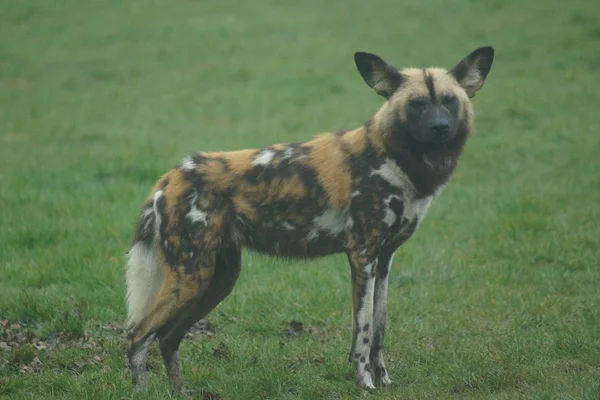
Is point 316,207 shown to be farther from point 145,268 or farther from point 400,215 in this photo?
point 145,268

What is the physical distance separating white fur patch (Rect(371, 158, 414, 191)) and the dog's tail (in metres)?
1.19

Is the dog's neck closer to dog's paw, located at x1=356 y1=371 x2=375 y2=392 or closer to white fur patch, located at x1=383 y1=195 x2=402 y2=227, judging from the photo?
white fur patch, located at x1=383 y1=195 x2=402 y2=227

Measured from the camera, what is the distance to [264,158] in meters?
5.17

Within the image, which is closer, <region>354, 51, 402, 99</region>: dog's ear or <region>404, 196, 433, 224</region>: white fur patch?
<region>404, 196, 433, 224</region>: white fur patch

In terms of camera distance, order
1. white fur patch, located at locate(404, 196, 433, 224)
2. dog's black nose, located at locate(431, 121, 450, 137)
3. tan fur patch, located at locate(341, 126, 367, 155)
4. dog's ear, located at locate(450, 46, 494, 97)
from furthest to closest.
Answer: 1. dog's ear, located at locate(450, 46, 494, 97)
2. tan fur patch, located at locate(341, 126, 367, 155)
3. white fur patch, located at locate(404, 196, 433, 224)
4. dog's black nose, located at locate(431, 121, 450, 137)

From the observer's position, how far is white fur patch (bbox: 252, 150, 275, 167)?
5.14 meters

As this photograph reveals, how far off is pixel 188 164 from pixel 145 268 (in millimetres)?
616

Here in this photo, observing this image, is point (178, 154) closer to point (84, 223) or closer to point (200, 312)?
point (84, 223)

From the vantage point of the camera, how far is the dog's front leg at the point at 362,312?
16.2 ft

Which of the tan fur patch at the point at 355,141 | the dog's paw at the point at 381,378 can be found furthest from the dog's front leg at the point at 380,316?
the tan fur patch at the point at 355,141

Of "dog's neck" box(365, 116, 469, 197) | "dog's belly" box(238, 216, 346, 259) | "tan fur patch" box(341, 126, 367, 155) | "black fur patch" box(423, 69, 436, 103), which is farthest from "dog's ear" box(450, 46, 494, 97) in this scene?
"dog's belly" box(238, 216, 346, 259)

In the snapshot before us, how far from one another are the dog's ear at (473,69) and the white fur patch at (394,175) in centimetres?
67

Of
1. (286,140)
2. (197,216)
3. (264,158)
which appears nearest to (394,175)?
(264,158)

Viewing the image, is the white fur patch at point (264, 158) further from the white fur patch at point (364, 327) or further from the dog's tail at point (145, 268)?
the white fur patch at point (364, 327)
